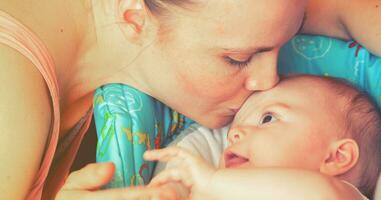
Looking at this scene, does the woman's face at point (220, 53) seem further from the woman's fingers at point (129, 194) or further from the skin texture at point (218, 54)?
the woman's fingers at point (129, 194)

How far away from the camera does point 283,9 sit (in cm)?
82

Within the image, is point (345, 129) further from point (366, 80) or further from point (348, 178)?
point (366, 80)

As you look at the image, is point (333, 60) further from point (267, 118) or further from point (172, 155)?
point (172, 155)

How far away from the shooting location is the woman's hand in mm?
686

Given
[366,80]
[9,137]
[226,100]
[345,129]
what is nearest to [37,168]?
[9,137]

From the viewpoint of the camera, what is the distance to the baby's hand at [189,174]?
28.5 inches

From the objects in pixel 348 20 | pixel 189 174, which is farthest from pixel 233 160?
pixel 348 20

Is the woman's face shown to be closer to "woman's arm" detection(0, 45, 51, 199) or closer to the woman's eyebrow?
the woman's eyebrow

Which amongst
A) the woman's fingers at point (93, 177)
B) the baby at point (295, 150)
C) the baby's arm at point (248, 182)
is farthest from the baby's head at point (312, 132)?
the woman's fingers at point (93, 177)

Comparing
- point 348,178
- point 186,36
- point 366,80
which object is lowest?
point 348,178

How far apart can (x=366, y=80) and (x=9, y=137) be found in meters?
0.68

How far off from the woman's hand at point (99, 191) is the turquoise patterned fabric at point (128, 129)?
0.09 meters

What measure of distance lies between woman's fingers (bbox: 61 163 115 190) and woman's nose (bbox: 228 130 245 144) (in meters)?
0.23

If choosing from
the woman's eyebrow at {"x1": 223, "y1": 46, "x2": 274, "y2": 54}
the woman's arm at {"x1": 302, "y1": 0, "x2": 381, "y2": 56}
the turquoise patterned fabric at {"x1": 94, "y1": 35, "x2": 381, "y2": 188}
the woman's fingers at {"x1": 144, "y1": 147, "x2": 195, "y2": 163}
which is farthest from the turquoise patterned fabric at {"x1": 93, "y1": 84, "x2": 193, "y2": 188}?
the woman's arm at {"x1": 302, "y1": 0, "x2": 381, "y2": 56}
